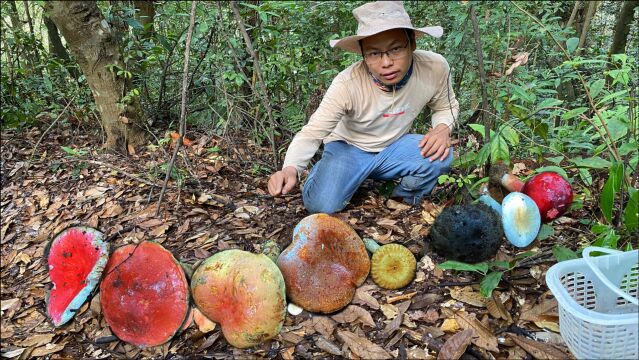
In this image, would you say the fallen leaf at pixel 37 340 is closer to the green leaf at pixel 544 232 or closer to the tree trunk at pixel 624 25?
the green leaf at pixel 544 232

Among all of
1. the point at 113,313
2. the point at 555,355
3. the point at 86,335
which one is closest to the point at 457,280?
the point at 555,355

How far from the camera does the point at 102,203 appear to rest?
316 cm

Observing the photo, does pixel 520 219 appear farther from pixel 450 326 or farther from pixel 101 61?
pixel 101 61

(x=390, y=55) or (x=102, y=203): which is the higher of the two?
(x=390, y=55)

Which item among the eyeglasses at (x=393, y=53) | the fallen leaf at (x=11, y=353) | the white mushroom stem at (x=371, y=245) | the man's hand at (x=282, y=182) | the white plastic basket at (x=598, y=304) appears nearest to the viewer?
the white plastic basket at (x=598, y=304)

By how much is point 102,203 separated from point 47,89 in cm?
212

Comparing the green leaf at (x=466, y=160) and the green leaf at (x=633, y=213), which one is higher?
the green leaf at (x=633, y=213)

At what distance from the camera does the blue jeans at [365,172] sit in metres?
2.92

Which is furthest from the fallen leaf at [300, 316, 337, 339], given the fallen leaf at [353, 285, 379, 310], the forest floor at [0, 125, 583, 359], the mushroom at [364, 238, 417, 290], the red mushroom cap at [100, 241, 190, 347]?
the red mushroom cap at [100, 241, 190, 347]

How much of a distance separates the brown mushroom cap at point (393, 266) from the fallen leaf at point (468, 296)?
0.23 meters

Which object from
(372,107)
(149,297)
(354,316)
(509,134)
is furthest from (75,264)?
(509,134)

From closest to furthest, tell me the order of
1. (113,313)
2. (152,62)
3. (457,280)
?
(113,313), (457,280), (152,62)

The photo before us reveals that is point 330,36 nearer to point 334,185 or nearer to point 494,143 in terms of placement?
point 334,185

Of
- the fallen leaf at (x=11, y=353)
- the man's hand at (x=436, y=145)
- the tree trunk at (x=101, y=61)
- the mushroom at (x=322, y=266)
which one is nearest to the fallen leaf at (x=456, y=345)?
the mushroom at (x=322, y=266)
